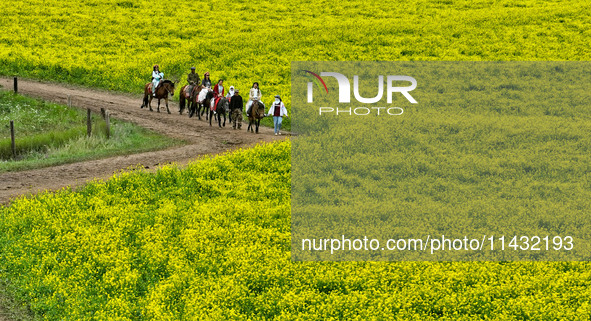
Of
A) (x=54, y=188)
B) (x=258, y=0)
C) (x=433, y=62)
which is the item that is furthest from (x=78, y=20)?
(x=54, y=188)

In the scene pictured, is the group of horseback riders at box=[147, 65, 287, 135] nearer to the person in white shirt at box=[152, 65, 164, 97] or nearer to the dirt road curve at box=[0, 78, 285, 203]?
the person in white shirt at box=[152, 65, 164, 97]

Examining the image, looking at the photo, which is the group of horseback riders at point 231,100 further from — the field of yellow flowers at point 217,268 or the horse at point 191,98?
the field of yellow flowers at point 217,268

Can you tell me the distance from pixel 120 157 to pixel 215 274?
11640mm

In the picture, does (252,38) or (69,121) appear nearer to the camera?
(69,121)

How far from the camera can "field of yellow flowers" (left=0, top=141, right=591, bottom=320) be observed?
15.8 m

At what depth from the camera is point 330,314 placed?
15516mm

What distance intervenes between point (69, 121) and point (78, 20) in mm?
23625

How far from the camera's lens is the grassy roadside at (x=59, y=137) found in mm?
27688

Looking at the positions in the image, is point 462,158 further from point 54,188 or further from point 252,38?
point 252,38

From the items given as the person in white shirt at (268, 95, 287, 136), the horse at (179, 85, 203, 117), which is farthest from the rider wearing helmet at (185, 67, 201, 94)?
the person in white shirt at (268, 95, 287, 136)

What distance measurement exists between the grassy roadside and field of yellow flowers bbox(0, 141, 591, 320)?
16.9 feet

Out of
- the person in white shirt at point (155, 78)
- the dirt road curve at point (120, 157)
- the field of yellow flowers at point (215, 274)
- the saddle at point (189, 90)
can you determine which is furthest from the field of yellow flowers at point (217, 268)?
the person in white shirt at point (155, 78)

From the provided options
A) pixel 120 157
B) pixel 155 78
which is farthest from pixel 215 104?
pixel 120 157

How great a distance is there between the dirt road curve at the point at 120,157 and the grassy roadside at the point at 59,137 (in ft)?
2.54
